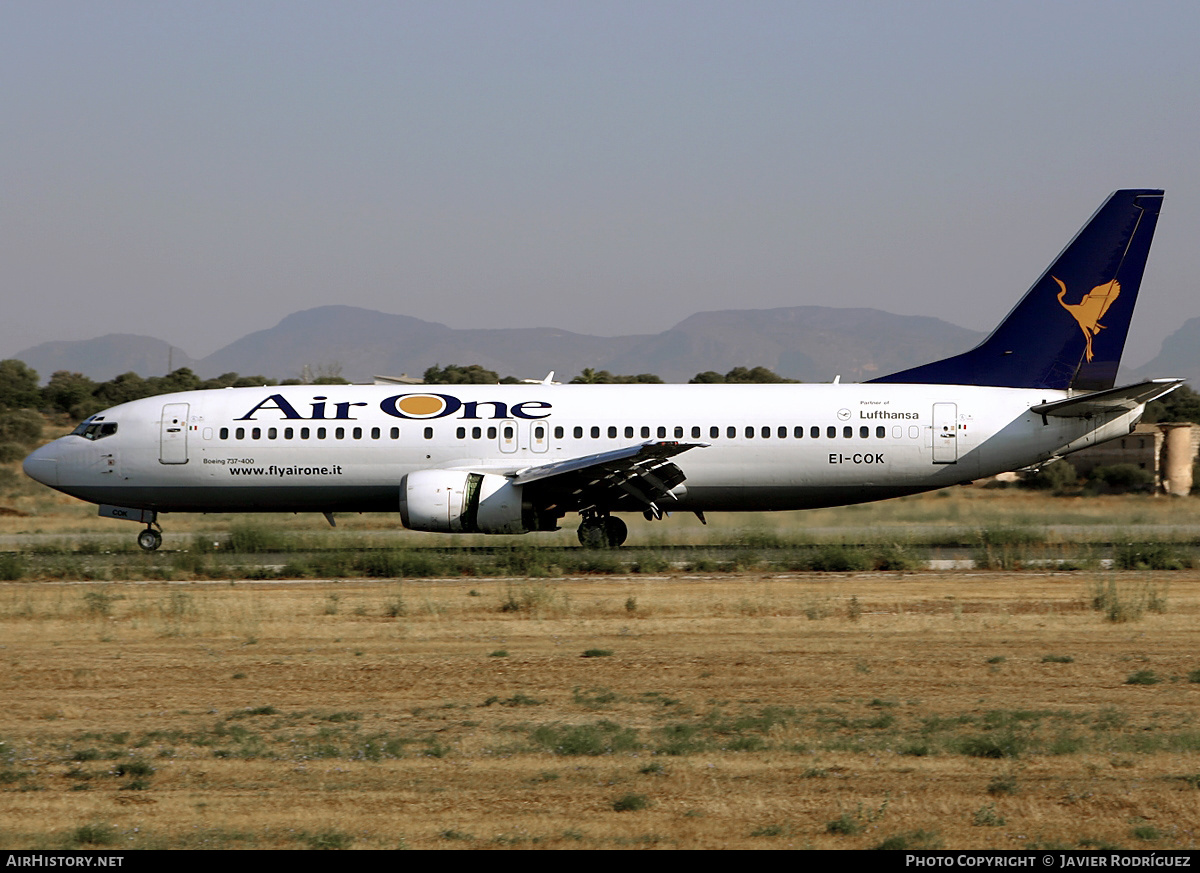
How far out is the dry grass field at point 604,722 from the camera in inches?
265

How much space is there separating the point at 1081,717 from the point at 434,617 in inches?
317

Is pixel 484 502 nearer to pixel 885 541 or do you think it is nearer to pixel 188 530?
pixel 885 541

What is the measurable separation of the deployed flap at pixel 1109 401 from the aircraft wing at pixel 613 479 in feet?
21.5

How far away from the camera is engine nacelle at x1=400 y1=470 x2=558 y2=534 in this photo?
22016mm

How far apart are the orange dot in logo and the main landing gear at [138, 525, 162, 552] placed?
5.52 meters

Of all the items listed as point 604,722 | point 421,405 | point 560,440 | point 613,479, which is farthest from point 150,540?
point 604,722

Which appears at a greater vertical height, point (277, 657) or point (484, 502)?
point (484, 502)

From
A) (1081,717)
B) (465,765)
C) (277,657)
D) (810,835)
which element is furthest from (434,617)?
(810,835)

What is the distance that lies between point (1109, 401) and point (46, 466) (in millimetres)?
20344

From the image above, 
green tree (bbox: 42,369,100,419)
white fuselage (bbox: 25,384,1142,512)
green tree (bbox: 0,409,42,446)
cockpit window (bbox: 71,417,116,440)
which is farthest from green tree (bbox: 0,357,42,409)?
white fuselage (bbox: 25,384,1142,512)

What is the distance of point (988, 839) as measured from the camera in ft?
21.1

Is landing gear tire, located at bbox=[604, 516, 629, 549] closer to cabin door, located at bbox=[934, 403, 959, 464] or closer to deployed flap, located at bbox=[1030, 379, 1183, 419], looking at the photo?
cabin door, located at bbox=[934, 403, 959, 464]
